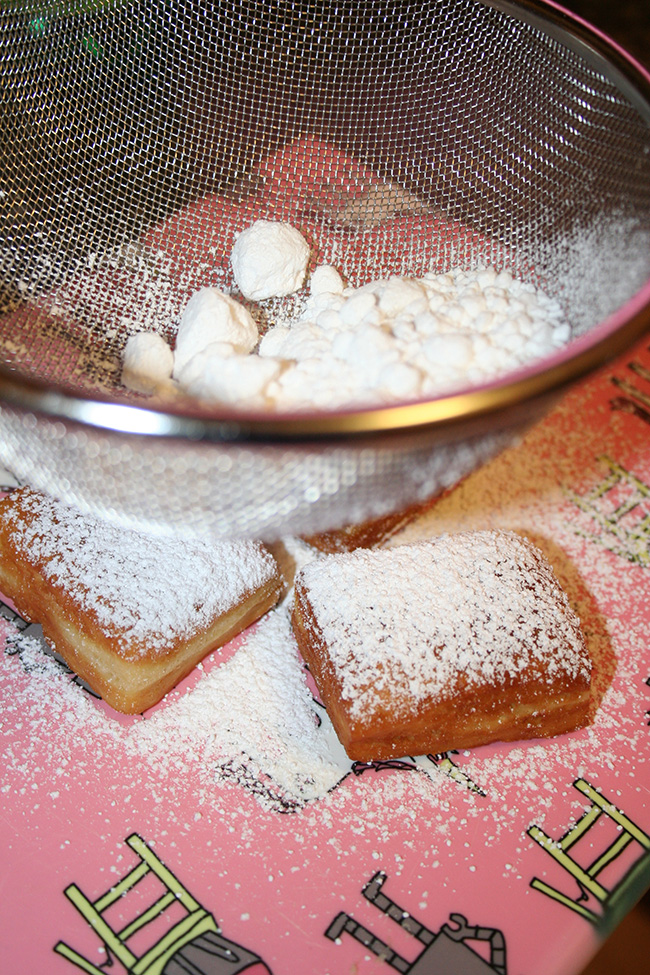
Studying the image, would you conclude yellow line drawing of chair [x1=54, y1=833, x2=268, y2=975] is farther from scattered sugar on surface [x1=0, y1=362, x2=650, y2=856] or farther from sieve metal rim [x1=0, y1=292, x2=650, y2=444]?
sieve metal rim [x1=0, y1=292, x2=650, y2=444]

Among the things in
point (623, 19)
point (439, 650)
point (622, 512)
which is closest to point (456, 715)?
point (439, 650)

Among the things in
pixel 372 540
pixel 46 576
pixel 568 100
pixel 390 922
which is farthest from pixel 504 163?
pixel 390 922

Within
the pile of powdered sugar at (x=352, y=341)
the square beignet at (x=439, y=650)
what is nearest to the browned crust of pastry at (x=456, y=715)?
the square beignet at (x=439, y=650)

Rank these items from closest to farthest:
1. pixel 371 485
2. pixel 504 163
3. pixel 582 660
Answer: pixel 371 485, pixel 582 660, pixel 504 163

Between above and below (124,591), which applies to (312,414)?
Answer: above

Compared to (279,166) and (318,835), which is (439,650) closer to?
(318,835)

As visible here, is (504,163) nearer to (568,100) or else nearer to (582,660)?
(568,100)
